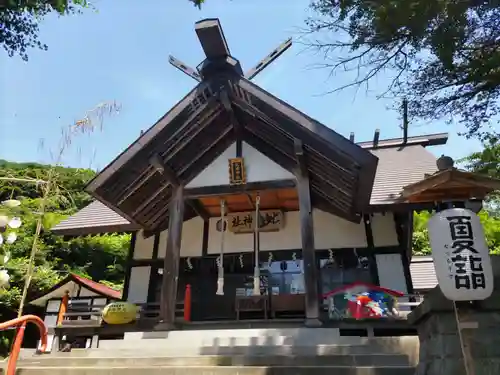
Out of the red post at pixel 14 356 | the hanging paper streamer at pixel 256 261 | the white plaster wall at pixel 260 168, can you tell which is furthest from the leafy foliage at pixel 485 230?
the red post at pixel 14 356

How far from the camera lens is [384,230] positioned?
906cm

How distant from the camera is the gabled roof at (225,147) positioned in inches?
283

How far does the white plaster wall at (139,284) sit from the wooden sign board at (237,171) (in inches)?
140

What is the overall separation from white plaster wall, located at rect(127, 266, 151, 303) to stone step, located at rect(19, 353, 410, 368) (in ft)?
12.7

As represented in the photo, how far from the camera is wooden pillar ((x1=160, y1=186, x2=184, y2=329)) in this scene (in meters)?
7.24

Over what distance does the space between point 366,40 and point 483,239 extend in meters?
3.31

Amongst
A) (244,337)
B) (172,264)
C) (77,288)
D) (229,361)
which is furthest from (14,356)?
(77,288)

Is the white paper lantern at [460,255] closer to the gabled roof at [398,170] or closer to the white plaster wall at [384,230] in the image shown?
the gabled roof at [398,170]

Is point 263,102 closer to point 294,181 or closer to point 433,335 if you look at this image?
point 294,181

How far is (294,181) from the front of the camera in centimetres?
788

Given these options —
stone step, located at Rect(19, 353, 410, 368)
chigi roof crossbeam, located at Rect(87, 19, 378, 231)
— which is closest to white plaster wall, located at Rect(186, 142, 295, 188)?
chigi roof crossbeam, located at Rect(87, 19, 378, 231)

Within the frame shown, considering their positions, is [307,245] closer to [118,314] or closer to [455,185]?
[455,185]

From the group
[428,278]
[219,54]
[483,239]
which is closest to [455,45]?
[483,239]

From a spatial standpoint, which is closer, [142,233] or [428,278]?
[142,233]
